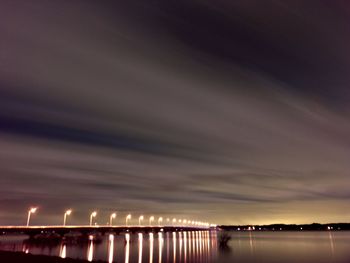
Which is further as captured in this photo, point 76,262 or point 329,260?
point 329,260

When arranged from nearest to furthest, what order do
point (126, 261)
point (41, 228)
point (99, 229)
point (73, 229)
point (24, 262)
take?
point (24, 262), point (126, 261), point (41, 228), point (73, 229), point (99, 229)

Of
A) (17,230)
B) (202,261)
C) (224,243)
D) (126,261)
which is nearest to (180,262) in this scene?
(202,261)

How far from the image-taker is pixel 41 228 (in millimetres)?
148125

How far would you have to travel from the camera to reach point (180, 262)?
79.8 meters

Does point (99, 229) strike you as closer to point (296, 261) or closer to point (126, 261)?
point (126, 261)

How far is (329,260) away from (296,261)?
29.3 feet

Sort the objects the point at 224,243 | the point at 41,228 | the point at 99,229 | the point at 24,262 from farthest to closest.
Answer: the point at 99,229 → the point at 41,228 → the point at 224,243 → the point at 24,262

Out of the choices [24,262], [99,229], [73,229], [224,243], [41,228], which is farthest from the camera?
[99,229]

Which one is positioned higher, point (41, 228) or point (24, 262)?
point (41, 228)

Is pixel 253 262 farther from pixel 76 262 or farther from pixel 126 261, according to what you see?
pixel 76 262

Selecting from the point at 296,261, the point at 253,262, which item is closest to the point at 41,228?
the point at 253,262

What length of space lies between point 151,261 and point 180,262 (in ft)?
23.8

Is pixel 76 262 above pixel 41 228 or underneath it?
underneath

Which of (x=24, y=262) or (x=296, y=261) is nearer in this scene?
(x=24, y=262)
